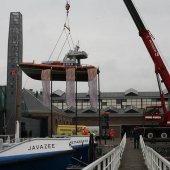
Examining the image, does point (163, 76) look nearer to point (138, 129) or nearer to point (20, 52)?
point (138, 129)

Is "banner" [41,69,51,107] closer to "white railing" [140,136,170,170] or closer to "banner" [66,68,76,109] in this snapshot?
"banner" [66,68,76,109]

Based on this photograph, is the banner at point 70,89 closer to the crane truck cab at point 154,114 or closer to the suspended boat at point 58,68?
the suspended boat at point 58,68

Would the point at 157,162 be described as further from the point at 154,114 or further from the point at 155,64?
the point at 154,114

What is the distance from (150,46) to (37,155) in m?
20.8

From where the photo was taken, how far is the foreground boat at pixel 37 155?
1429 centimetres

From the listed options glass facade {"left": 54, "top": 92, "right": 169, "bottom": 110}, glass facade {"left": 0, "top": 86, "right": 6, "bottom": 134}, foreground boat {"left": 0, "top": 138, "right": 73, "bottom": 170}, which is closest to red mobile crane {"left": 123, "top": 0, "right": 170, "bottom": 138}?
foreground boat {"left": 0, "top": 138, "right": 73, "bottom": 170}

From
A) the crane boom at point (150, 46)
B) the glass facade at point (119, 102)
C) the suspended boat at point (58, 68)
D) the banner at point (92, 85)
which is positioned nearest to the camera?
the banner at point (92, 85)

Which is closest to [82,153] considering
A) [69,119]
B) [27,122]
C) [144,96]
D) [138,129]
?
[138,129]

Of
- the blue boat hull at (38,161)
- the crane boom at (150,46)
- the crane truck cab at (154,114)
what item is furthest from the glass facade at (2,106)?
the blue boat hull at (38,161)

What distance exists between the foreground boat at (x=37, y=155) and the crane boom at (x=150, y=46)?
52.8 feet

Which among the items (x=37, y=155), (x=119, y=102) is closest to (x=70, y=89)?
(x=37, y=155)

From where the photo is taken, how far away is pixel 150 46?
34.7 meters

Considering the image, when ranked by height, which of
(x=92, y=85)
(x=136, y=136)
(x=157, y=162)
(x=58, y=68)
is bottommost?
(x=157, y=162)

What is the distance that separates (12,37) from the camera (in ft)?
131
